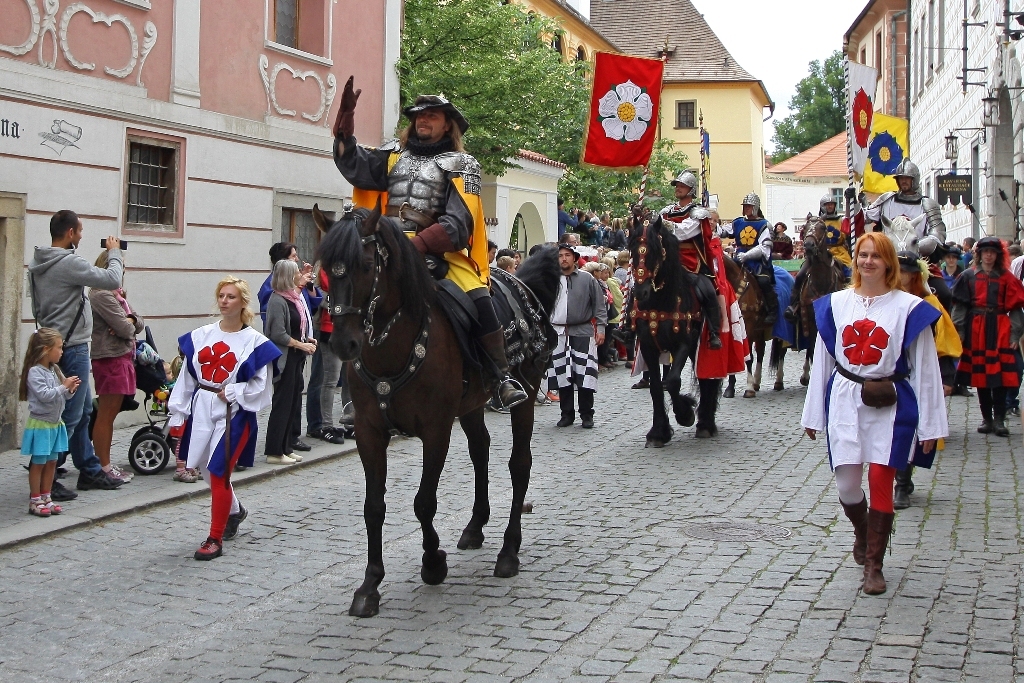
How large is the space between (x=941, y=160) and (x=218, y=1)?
22.2 m

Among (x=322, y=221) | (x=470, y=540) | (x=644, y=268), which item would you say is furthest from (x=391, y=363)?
(x=644, y=268)

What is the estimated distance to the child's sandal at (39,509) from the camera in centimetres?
845

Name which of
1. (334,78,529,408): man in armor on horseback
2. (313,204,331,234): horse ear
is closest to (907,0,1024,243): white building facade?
(334,78,529,408): man in armor on horseback

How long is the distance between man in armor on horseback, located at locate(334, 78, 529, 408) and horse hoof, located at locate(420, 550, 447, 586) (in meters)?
1.13

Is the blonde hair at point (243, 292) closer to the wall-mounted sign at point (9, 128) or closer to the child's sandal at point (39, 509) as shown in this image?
the child's sandal at point (39, 509)

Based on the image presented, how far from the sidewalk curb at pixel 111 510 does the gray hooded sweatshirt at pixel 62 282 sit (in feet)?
4.35

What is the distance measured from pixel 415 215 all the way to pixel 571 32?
40.3 m

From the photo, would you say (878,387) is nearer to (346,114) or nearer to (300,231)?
(346,114)

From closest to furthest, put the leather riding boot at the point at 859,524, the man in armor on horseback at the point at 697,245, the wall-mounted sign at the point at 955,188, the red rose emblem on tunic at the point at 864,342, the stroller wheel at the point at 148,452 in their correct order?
the red rose emblem on tunic at the point at 864,342 < the leather riding boot at the point at 859,524 < the stroller wheel at the point at 148,452 < the man in armor on horseback at the point at 697,245 < the wall-mounted sign at the point at 955,188

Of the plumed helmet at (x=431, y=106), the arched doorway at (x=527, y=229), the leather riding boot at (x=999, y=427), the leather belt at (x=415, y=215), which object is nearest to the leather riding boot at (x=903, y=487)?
the leather riding boot at (x=999, y=427)

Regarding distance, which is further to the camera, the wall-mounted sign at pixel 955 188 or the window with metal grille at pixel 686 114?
the window with metal grille at pixel 686 114

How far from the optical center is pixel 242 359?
786cm

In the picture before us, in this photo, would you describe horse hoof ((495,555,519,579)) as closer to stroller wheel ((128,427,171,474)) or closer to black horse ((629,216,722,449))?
stroller wheel ((128,427,171,474))

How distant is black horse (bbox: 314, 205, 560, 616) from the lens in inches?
231
